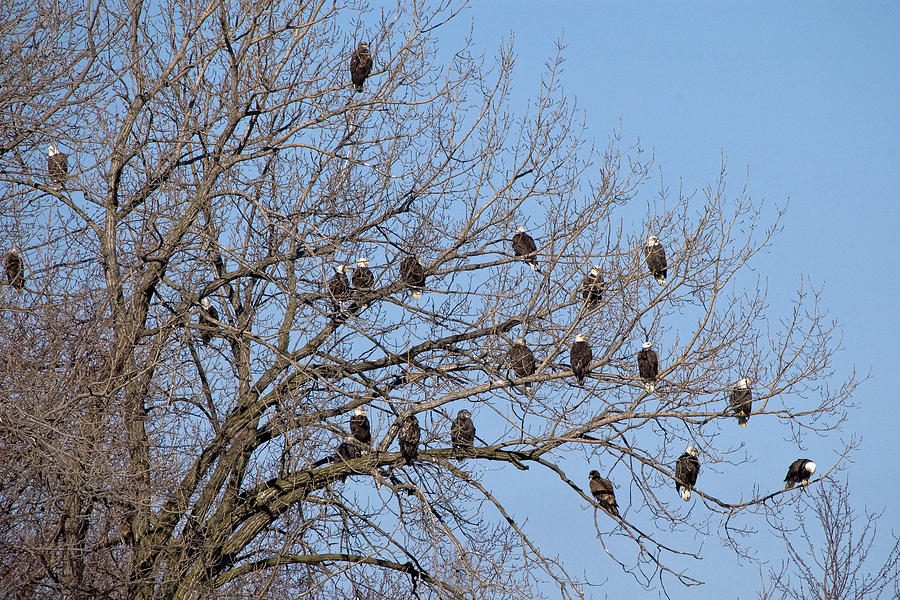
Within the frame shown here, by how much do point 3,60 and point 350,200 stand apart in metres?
3.35

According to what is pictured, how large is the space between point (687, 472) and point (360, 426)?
298cm

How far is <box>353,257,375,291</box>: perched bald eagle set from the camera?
31.8 ft

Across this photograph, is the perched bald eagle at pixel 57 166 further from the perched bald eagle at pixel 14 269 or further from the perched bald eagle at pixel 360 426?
the perched bald eagle at pixel 360 426

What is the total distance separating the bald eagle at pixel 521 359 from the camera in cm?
880

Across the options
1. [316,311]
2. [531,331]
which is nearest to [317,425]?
[316,311]

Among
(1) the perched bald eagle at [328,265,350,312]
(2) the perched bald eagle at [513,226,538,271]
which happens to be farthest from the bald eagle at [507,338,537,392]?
(1) the perched bald eagle at [328,265,350,312]

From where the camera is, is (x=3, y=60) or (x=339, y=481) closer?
(x=3, y=60)

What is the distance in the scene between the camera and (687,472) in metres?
9.30

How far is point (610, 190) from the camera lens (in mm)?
9812

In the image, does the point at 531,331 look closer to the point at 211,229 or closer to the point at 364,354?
the point at 364,354

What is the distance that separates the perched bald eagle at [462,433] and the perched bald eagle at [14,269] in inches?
154

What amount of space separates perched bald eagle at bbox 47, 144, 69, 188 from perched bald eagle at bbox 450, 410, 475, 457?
422 centimetres

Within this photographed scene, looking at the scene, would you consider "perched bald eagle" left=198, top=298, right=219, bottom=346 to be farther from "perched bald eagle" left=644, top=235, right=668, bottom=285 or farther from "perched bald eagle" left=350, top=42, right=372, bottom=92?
"perched bald eagle" left=644, top=235, right=668, bottom=285

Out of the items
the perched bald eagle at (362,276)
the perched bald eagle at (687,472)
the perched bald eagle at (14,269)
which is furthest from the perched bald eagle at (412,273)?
the perched bald eagle at (14,269)
